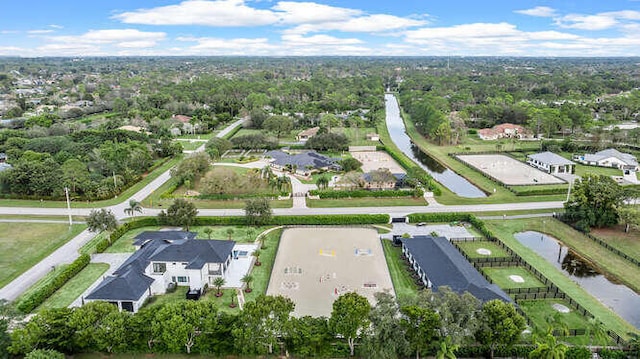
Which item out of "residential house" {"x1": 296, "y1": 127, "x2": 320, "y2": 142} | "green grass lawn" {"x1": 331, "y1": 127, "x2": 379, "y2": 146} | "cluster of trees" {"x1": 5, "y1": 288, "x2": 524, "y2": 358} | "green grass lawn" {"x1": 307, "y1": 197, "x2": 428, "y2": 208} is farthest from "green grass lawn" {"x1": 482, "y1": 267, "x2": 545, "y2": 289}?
"residential house" {"x1": 296, "y1": 127, "x2": 320, "y2": 142}

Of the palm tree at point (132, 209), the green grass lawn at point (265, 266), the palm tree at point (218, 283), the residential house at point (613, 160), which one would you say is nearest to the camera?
the palm tree at point (218, 283)

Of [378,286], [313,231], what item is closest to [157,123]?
[313,231]

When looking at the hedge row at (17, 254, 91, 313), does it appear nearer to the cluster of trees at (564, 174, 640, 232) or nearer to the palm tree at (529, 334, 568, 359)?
the palm tree at (529, 334, 568, 359)

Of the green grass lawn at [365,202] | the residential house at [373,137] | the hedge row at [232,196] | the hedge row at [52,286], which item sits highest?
the residential house at [373,137]

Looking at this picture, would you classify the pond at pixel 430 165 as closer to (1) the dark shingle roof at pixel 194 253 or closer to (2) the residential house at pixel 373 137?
(2) the residential house at pixel 373 137

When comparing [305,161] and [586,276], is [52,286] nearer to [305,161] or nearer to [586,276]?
[305,161]

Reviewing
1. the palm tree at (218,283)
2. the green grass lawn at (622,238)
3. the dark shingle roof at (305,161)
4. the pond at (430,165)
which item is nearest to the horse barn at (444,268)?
the palm tree at (218,283)

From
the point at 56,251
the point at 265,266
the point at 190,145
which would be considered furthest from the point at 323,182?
the point at 190,145
